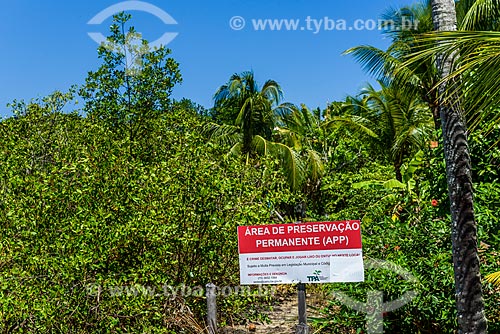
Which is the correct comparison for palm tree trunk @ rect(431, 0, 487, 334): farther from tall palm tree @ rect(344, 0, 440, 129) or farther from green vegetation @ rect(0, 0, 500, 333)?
tall palm tree @ rect(344, 0, 440, 129)

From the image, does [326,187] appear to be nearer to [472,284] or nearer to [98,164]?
[98,164]

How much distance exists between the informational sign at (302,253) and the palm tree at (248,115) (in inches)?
461

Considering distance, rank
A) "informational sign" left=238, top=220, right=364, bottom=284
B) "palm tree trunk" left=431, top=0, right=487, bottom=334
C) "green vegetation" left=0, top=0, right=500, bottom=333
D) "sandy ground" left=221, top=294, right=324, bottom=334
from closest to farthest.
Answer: "palm tree trunk" left=431, top=0, right=487, bottom=334, "informational sign" left=238, top=220, right=364, bottom=284, "green vegetation" left=0, top=0, right=500, bottom=333, "sandy ground" left=221, top=294, right=324, bottom=334

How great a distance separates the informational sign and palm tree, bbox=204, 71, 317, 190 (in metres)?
11.7

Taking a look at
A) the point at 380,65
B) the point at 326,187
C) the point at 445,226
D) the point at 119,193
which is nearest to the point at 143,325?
the point at 119,193

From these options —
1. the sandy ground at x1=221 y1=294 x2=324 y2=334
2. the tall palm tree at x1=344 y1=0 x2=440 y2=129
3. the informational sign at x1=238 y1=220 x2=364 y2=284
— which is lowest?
the sandy ground at x1=221 y1=294 x2=324 y2=334

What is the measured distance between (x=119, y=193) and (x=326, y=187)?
9.25m

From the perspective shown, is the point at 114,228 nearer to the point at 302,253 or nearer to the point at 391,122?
the point at 302,253

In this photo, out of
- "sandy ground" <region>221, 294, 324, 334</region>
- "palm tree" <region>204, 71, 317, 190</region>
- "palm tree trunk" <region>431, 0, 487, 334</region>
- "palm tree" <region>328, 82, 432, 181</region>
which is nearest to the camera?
"palm tree trunk" <region>431, 0, 487, 334</region>

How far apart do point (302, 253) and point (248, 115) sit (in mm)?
14580

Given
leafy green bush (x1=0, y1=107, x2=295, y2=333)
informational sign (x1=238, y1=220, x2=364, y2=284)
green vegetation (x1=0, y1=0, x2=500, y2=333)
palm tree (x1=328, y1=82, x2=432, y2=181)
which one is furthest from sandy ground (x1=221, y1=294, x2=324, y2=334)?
palm tree (x1=328, y1=82, x2=432, y2=181)

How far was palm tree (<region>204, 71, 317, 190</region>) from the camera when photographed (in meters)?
20.1

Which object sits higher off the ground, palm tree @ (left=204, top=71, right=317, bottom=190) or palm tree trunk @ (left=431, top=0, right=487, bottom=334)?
palm tree @ (left=204, top=71, right=317, bottom=190)

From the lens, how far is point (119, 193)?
799cm
